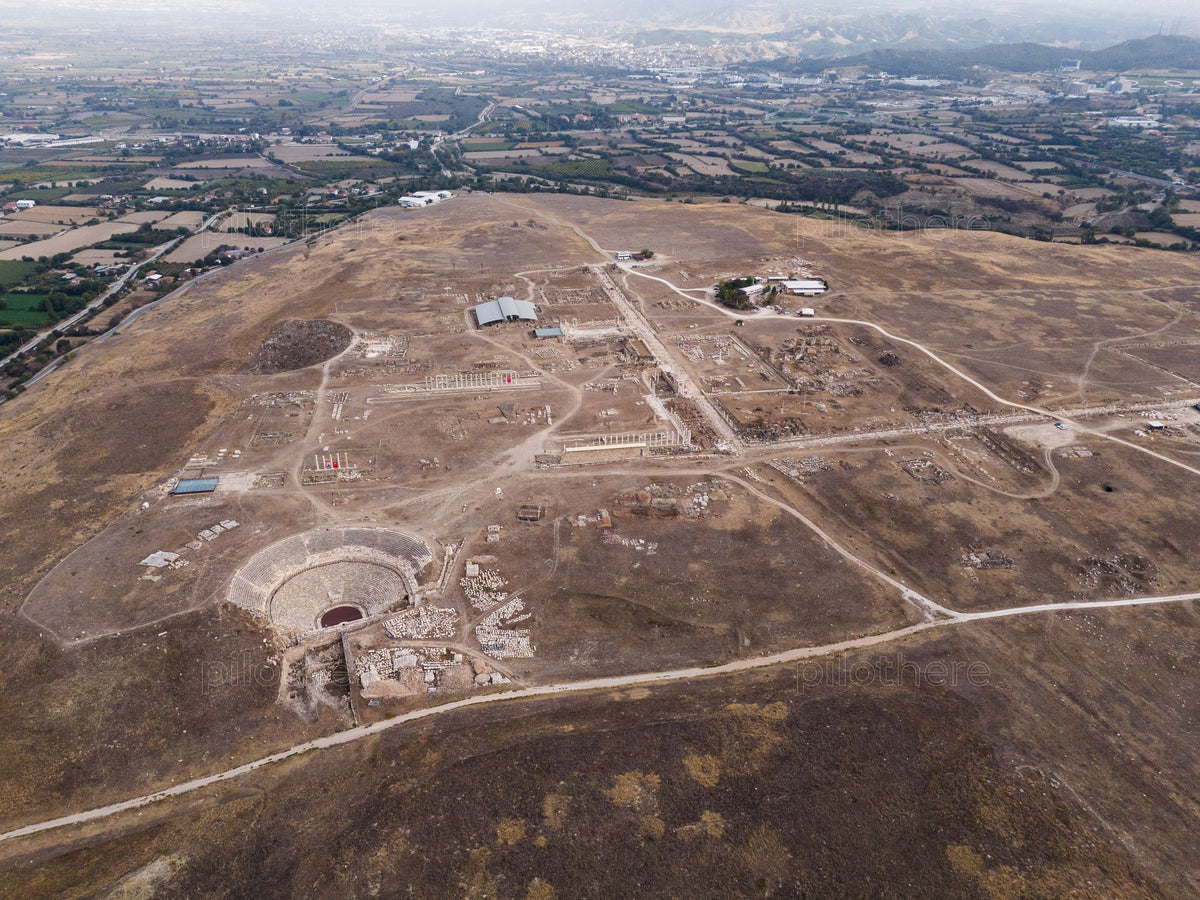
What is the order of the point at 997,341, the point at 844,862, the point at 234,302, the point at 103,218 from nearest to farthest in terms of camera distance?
the point at 844,862
the point at 997,341
the point at 234,302
the point at 103,218

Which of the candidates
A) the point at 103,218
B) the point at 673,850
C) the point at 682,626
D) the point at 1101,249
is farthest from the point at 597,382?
the point at 103,218

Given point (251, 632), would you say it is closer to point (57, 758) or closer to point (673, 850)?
point (57, 758)

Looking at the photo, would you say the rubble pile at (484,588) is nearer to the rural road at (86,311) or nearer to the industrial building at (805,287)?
the rural road at (86,311)

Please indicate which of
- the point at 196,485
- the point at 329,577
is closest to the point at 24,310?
the point at 196,485

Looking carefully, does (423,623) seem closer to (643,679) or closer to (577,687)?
(577,687)

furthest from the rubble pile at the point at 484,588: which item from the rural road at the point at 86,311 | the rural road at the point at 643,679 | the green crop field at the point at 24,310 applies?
the green crop field at the point at 24,310
